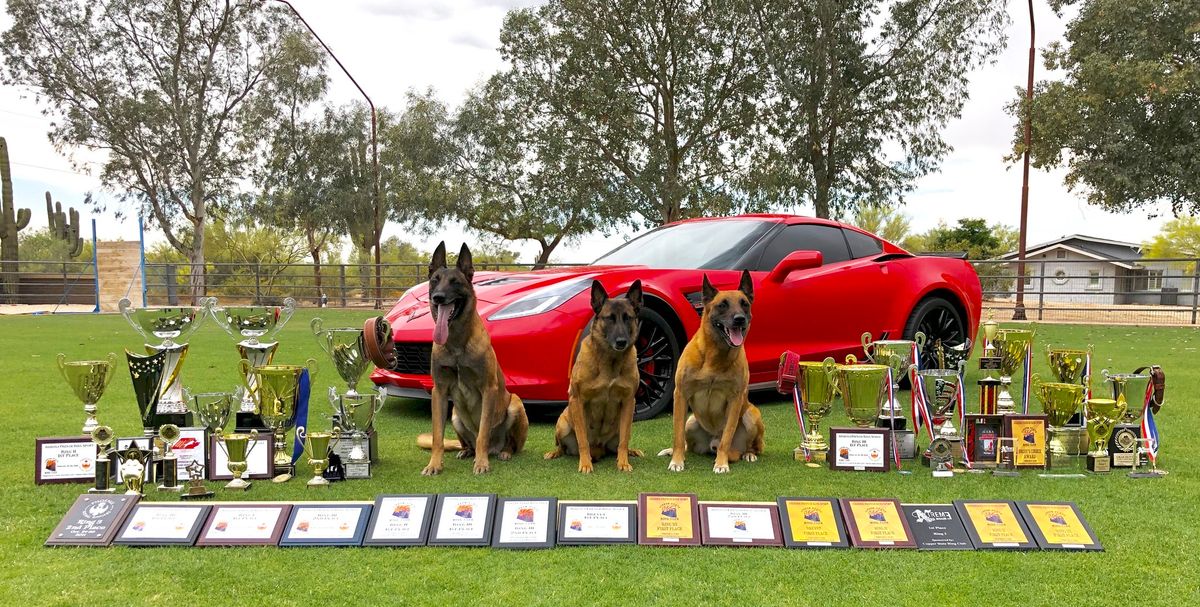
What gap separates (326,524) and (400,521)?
0.27 metres

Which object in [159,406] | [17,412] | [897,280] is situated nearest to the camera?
[159,406]

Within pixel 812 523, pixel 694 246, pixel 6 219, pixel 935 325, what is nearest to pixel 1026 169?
pixel 935 325

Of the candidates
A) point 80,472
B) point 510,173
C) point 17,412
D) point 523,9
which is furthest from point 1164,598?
point 510,173

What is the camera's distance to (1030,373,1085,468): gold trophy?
3689mm

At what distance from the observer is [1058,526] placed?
266 centimetres

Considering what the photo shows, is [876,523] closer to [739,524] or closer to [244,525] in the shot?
[739,524]

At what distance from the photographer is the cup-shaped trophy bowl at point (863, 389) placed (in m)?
3.70

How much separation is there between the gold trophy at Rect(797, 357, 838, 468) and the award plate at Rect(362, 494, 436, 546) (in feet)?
6.80

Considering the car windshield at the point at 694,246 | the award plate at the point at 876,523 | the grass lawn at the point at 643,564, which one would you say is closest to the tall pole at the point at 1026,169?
the car windshield at the point at 694,246

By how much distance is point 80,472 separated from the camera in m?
3.40

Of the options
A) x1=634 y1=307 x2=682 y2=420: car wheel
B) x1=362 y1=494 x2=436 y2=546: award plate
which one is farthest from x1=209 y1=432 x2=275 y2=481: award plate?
x1=634 y1=307 x2=682 y2=420: car wheel

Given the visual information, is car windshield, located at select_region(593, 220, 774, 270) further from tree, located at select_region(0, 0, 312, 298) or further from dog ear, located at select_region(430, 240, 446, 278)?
tree, located at select_region(0, 0, 312, 298)

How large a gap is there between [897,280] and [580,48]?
1474 centimetres

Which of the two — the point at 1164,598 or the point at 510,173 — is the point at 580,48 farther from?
the point at 1164,598
